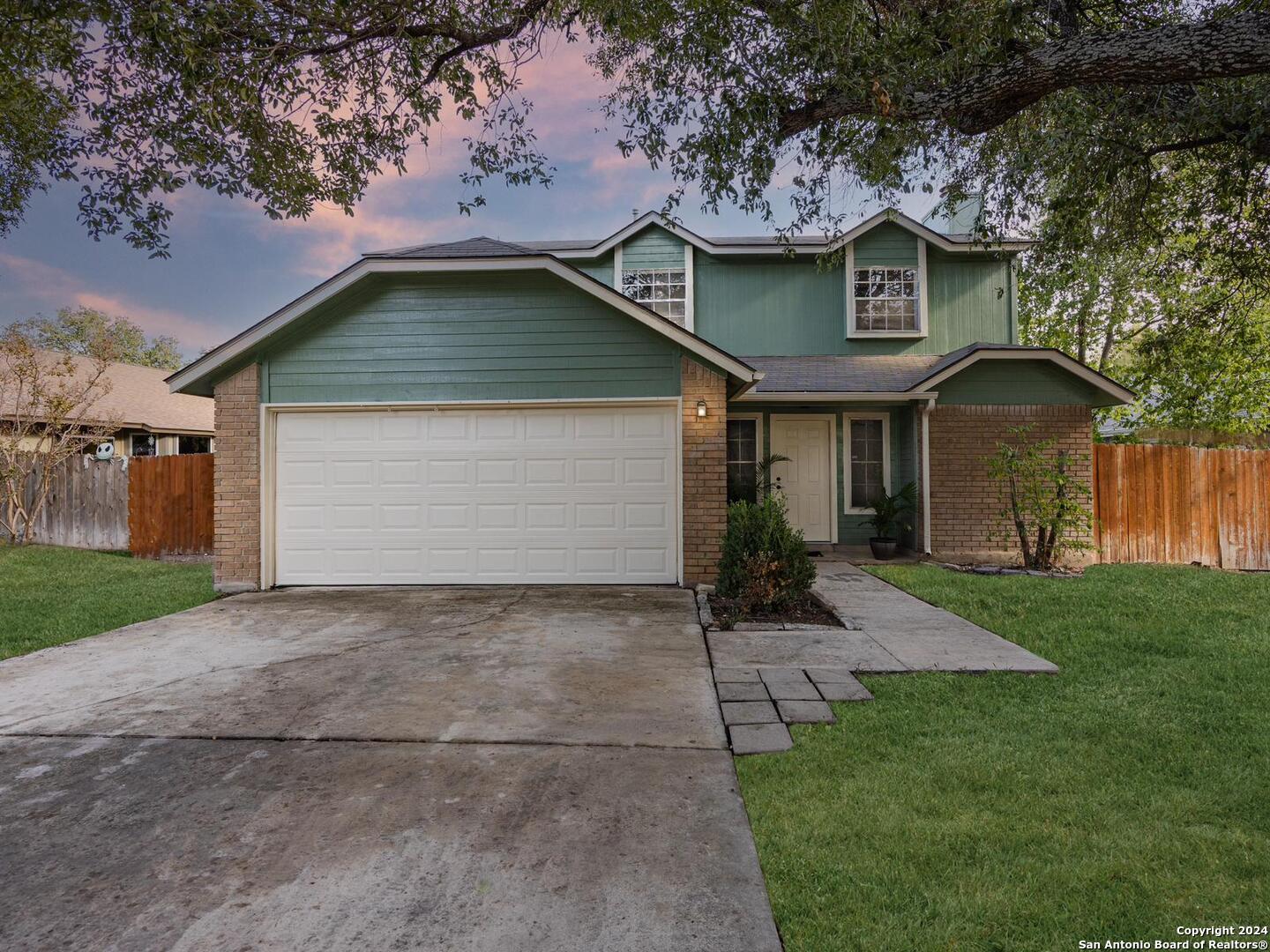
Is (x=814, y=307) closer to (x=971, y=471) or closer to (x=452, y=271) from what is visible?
(x=971, y=471)

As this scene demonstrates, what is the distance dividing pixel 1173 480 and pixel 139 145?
46.9 feet

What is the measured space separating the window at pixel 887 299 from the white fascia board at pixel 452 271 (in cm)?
573

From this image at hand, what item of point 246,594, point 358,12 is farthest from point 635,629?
point 358,12

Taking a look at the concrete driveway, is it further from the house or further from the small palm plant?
the small palm plant

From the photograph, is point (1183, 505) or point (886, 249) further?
point (886, 249)

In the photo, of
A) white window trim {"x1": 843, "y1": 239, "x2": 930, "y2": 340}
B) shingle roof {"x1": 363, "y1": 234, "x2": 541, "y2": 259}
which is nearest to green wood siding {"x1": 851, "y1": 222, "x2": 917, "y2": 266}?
white window trim {"x1": 843, "y1": 239, "x2": 930, "y2": 340}

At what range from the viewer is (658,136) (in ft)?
23.9

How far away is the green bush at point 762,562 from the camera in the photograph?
6504mm

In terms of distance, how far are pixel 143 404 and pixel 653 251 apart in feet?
52.1

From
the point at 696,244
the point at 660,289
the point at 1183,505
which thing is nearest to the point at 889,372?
the point at 696,244

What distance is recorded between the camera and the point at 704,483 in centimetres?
798

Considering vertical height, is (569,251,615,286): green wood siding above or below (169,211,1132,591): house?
above

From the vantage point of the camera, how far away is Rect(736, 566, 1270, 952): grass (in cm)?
211

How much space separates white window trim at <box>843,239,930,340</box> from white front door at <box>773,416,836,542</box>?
232 cm
